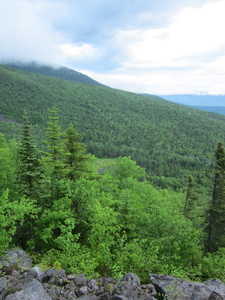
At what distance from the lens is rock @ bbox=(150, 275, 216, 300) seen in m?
7.92

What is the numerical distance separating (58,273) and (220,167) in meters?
19.1

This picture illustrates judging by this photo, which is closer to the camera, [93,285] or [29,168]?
[93,285]

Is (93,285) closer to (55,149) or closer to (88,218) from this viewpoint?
(88,218)

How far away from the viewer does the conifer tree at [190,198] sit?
3353 centimetres

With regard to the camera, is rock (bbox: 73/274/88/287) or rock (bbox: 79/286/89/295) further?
rock (bbox: 73/274/88/287)

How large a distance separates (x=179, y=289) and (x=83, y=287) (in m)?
4.30

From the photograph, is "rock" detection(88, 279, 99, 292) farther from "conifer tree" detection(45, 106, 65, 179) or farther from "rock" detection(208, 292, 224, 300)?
"conifer tree" detection(45, 106, 65, 179)

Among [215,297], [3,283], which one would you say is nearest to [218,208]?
[215,297]

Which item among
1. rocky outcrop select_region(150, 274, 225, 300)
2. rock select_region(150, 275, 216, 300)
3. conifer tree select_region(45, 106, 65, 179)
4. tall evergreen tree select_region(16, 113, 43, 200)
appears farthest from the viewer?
conifer tree select_region(45, 106, 65, 179)

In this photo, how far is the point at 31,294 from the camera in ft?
22.3

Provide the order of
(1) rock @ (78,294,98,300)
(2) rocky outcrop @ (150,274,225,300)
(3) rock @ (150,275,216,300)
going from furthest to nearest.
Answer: (3) rock @ (150,275,216,300)
(2) rocky outcrop @ (150,274,225,300)
(1) rock @ (78,294,98,300)

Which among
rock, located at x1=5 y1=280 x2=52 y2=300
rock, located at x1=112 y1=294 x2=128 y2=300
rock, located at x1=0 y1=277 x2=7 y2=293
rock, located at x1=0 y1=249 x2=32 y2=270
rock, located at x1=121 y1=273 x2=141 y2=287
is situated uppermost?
rock, located at x1=5 y1=280 x2=52 y2=300

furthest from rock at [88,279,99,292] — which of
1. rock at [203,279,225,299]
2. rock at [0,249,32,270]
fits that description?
rock at [203,279,225,299]

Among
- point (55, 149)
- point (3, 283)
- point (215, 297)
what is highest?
point (55, 149)
